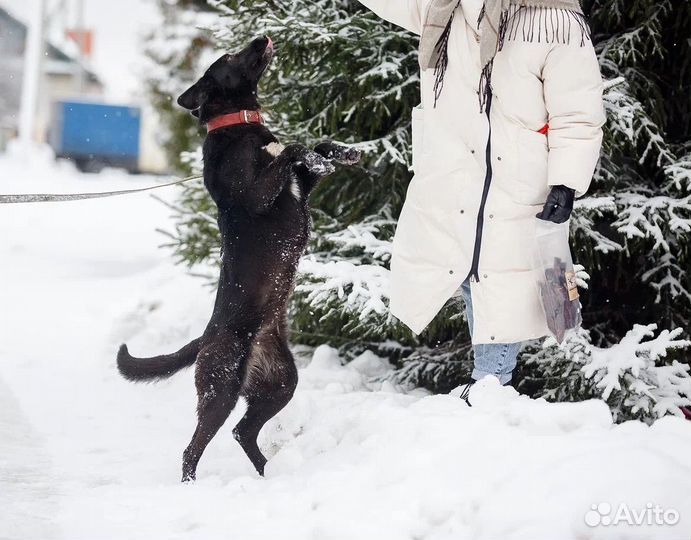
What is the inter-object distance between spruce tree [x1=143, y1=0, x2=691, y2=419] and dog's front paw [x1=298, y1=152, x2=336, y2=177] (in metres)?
0.87

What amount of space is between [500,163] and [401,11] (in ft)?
2.58

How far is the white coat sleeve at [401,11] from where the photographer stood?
3.25m

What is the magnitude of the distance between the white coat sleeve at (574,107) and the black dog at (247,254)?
0.87 metres

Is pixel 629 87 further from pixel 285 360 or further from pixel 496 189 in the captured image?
pixel 285 360

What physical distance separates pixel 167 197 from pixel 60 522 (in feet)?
44.1

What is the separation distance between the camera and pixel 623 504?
2209mm

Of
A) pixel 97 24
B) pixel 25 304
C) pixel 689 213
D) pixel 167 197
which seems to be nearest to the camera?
pixel 689 213

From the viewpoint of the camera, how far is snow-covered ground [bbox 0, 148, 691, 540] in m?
2.27

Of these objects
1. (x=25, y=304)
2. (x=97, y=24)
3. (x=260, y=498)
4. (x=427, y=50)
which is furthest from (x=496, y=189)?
(x=97, y=24)

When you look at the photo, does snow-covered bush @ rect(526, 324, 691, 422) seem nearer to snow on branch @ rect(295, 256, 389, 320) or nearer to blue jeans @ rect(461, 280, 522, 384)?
blue jeans @ rect(461, 280, 522, 384)

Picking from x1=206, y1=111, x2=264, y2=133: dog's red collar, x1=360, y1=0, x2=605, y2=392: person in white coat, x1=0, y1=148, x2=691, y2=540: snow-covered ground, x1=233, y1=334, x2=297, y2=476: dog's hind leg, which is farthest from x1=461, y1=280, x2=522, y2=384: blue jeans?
x1=206, y1=111, x2=264, y2=133: dog's red collar

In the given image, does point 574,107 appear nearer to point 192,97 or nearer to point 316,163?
point 316,163
